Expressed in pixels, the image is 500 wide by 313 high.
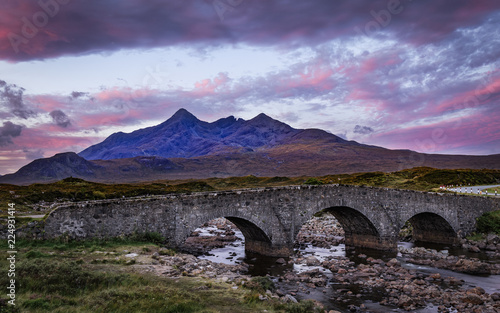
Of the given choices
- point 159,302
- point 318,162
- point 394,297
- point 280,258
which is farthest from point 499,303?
point 318,162

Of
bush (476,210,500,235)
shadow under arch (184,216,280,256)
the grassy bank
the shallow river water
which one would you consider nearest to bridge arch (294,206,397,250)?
the shallow river water

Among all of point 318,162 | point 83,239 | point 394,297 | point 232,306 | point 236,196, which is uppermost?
point 318,162

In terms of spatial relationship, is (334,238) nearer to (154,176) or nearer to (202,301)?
(202,301)

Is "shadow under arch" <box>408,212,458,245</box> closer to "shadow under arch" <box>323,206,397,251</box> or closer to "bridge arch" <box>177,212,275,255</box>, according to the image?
"shadow under arch" <box>323,206,397,251</box>

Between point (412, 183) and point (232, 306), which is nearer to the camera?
point (232, 306)

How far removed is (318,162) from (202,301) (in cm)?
18446

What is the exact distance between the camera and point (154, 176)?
615 feet

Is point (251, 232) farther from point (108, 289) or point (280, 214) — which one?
point (108, 289)

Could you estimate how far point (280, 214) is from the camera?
2402 centimetres

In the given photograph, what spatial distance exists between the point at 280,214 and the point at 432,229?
18.8 meters

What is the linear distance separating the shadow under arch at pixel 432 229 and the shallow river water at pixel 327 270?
5.93 feet

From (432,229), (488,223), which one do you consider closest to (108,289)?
(432,229)

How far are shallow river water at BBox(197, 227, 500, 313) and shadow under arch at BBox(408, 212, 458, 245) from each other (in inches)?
71.2

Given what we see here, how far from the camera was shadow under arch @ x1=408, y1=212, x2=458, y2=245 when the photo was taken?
31.8 meters
